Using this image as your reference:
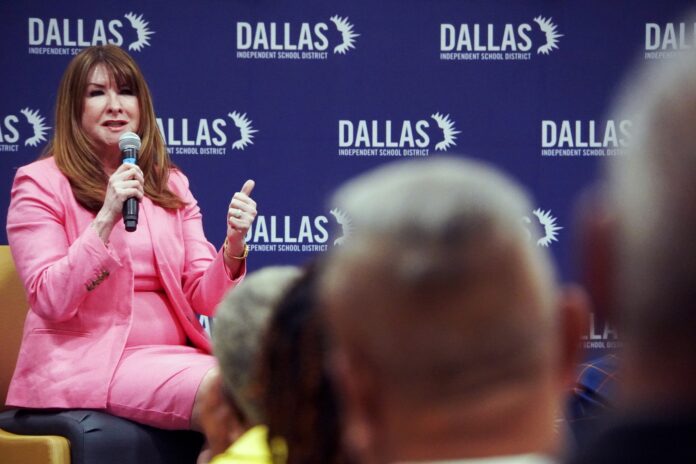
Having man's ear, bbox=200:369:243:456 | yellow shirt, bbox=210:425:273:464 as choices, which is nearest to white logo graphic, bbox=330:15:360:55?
man's ear, bbox=200:369:243:456

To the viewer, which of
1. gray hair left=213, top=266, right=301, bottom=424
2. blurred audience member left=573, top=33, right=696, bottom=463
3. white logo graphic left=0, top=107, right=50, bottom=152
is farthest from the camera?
white logo graphic left=0, top=107, right=50, bottom=152

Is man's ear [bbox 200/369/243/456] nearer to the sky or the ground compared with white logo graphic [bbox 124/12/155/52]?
nearer to the ground

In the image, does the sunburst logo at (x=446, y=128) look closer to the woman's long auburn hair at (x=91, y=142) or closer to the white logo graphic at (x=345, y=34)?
the white logo graphic at (x=345, y=34)

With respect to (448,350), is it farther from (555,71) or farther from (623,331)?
(555,71)

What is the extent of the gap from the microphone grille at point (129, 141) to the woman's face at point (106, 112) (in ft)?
0.50

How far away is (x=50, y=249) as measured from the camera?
333 centimetres

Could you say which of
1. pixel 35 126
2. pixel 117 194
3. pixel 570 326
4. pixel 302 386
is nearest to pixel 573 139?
pixel 35 126

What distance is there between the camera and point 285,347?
1.27 meters

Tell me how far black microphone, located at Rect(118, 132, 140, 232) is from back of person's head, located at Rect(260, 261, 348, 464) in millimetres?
1975

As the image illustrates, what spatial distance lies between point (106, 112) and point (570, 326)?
2.90 meters

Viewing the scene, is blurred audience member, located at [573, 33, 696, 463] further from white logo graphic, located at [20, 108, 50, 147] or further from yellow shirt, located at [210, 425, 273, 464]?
white logo graphic, located at [20, 108, 50, 147]

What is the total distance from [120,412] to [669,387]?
9.11 ft

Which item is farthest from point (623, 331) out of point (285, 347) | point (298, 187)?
point (298, 187)

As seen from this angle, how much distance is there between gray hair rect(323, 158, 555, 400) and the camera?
0.70 meters
